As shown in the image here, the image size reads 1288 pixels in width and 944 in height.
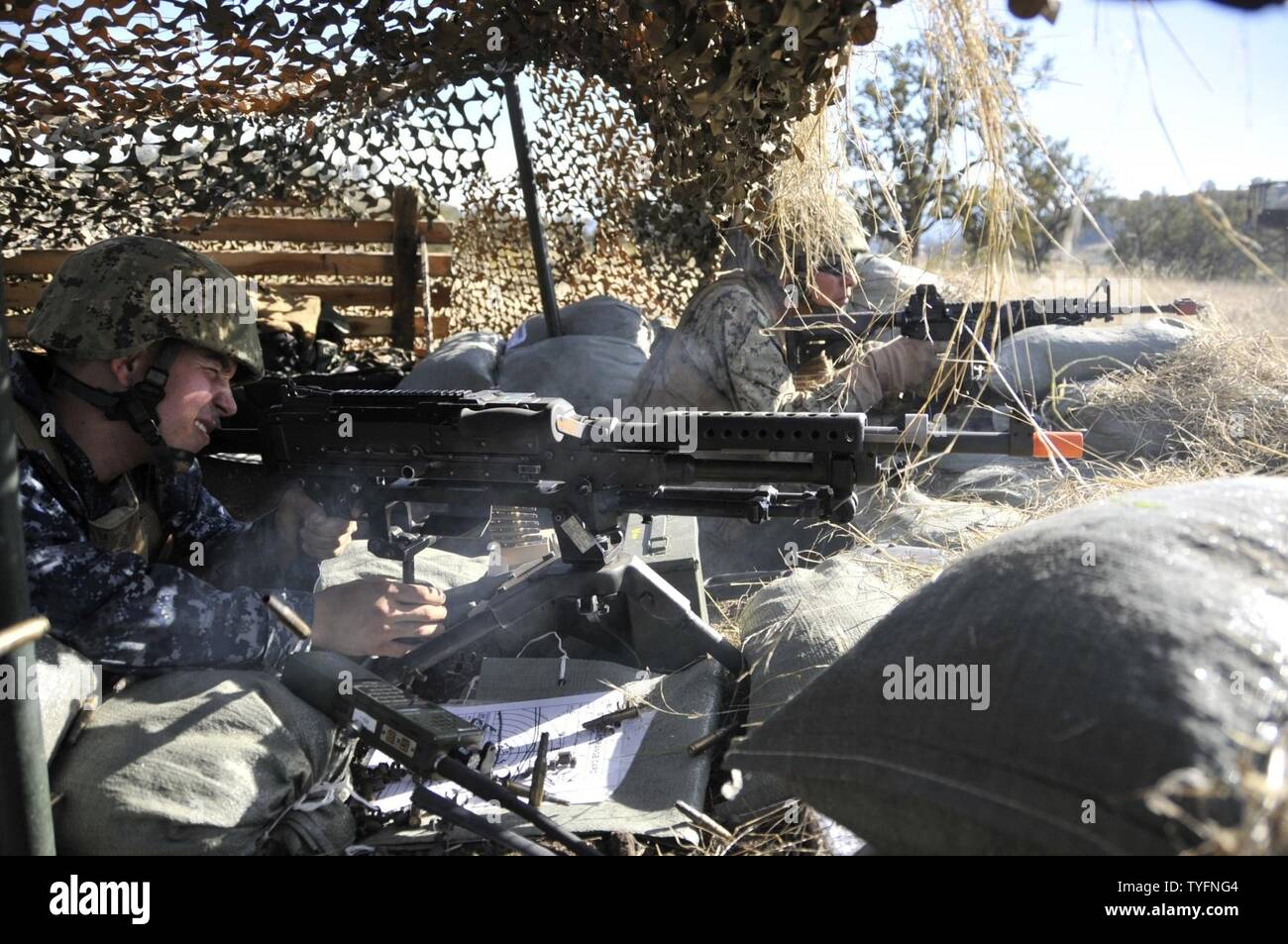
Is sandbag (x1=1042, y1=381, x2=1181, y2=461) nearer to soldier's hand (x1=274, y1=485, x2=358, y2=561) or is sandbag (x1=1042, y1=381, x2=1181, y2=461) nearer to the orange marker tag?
the orange marker tag

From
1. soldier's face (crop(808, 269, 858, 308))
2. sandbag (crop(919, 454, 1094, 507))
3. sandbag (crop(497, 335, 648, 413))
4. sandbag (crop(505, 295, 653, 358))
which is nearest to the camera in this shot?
sandbag (crop(919, 454, 1094, 507))

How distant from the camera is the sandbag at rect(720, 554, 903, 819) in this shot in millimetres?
2215

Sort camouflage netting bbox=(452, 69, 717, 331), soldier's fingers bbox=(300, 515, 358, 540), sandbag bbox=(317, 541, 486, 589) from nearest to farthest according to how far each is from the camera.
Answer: soldier's fingers bbox=(300, 515, 358, 540)
sandbag bbox=(317, 541, 486, 589)
camouflage netting bbox=(452, 69, 717, 331)

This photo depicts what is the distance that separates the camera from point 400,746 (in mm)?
2020

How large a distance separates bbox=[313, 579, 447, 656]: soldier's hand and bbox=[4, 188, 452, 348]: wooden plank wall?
4.29 meters

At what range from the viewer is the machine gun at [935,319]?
456 centimetres

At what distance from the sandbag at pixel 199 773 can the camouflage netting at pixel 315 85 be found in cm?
183

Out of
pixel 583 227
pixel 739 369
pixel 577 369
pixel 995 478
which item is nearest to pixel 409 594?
pixel 739 369

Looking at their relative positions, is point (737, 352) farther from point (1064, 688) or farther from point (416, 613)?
point (1064, 688)

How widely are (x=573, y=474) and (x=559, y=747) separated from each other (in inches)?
26.9

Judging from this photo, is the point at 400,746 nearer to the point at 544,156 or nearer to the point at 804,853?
the point at 804,853

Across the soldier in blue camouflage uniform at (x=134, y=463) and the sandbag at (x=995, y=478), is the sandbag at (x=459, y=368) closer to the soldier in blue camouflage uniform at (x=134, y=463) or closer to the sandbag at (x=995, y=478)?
the sandbag at (x=995, y=478)

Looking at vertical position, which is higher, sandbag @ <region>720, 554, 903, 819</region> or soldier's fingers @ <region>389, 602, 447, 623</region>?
soldier's fingers @ <region>389, 602, 447, 623</region>

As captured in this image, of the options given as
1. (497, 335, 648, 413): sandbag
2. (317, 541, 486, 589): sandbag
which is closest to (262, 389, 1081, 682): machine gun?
(317, 541, 486, 589): sandbag
